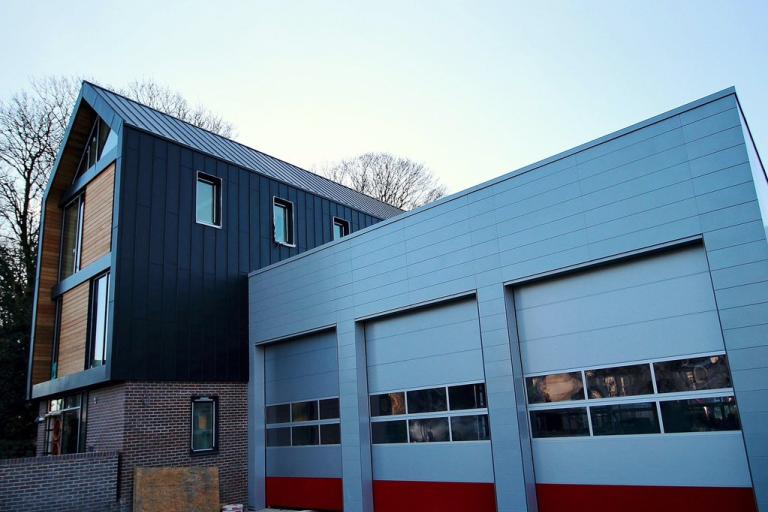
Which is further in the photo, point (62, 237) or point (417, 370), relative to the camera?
point (62, 237)

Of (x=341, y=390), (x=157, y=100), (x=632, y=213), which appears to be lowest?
(x=341, y=390)

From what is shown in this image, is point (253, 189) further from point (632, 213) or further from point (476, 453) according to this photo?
point (632, 213)

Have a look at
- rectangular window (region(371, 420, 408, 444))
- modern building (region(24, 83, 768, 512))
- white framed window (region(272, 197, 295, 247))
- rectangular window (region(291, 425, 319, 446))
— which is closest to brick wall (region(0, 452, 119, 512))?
modern building (region(24, 83, 768, 512))

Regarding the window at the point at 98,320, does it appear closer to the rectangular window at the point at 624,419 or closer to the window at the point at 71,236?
the window at the point at 71,236

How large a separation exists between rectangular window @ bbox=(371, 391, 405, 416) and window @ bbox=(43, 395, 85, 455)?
708cm

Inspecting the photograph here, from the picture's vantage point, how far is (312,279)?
13266 mm

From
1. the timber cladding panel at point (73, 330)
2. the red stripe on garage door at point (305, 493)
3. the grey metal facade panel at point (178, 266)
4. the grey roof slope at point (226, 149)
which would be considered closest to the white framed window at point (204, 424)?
the grey metal facade panel at point (178, 266)

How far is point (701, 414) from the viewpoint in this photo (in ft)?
24.7

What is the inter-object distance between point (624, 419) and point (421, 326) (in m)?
4.08

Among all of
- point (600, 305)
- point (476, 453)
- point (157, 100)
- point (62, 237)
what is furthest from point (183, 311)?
point (157, 100)

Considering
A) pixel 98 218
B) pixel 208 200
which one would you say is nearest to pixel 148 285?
pixel 98 218

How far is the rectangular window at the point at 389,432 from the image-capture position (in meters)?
11.0

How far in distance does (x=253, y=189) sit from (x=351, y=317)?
19.6ft

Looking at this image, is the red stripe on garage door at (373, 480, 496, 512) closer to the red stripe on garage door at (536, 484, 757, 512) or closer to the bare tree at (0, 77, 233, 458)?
the red stripe on garage door at (536, 484, 757, 512)
